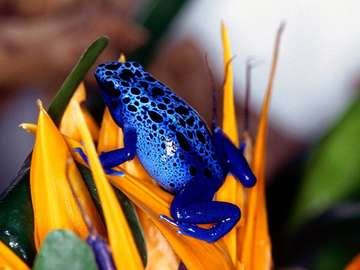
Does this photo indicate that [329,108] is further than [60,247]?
Yes

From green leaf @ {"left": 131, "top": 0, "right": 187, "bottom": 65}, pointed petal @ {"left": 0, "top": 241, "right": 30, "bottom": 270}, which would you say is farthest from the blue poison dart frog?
green leaf @ {"left": 131, "top": 0, "right": 187, "bottom": 65}

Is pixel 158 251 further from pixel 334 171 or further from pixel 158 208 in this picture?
pixel 334 171

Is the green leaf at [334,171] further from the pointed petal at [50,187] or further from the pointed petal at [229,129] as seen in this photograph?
the pointed petal at [50,187]

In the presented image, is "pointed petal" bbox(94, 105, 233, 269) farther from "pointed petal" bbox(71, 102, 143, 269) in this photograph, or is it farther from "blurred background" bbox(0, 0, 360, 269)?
"blurred background" bbox(0, 0, 360, 269)

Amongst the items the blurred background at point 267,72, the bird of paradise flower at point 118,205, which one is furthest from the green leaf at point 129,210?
the blurred background at point 267,72

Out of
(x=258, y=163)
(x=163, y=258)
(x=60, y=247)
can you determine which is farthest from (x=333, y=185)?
(x=60, y=247)

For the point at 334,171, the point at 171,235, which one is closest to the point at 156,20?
the point at 334,171

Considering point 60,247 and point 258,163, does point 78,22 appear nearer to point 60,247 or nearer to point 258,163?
point 258,163
